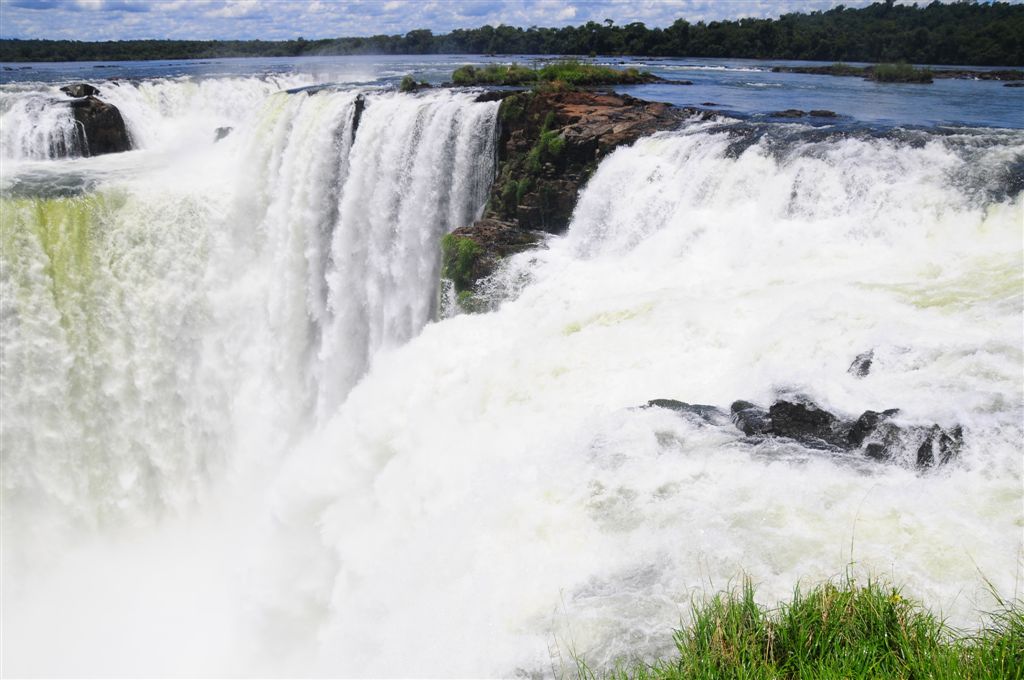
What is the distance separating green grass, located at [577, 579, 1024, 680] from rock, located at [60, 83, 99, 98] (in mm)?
23306

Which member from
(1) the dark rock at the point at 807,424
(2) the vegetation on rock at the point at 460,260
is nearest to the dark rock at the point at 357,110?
(2) the vegetation on rock at the point at 460,260

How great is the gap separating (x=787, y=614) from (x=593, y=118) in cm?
1058

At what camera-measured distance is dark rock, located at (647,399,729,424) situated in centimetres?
550

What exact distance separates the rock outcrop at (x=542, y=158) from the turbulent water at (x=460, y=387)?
47 cm

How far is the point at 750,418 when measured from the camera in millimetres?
5383

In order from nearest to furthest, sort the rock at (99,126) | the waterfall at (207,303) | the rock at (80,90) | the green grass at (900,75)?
the waterfall at (207,303) < the rock at (99,126) < the rock at (80,90) < the green grass at (900,75)

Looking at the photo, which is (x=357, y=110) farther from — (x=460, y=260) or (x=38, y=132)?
(x=38, y=132)

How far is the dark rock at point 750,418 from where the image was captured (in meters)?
5.28

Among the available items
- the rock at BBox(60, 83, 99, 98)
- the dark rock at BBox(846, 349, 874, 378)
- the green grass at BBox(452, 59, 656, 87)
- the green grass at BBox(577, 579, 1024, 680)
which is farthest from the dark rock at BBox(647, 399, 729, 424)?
the rock at BBox(60, 83, 99, 98)

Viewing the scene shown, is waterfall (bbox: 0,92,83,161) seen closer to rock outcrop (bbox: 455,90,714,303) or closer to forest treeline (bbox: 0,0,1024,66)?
rock outcrop (bbox: 455,90,714,303)

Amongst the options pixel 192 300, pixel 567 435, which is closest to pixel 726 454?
pixel 567 435

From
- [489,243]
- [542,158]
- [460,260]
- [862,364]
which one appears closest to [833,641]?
[862,364]

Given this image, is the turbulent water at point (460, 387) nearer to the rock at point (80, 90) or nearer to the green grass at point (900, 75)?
the rock at point (80, 90)

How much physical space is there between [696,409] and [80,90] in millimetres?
22342
